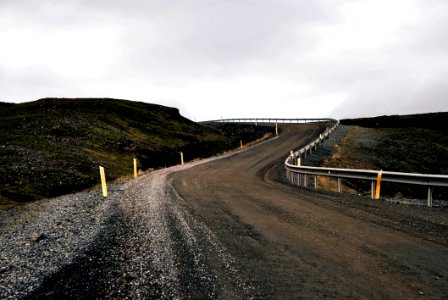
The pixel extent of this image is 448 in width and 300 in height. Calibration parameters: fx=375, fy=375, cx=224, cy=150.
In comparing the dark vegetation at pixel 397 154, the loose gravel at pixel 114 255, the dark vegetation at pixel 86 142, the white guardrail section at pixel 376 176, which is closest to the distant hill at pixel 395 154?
the dark vegetation at pixel 397 154

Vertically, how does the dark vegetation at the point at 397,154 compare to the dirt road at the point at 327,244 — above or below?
below

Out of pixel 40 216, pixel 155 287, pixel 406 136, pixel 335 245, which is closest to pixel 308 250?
pixel 335 245

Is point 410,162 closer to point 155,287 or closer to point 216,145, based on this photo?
point 216,145

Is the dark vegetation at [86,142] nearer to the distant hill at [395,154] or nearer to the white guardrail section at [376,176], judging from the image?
the white guardrail section at [376,176]

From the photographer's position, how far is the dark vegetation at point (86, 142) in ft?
72.6

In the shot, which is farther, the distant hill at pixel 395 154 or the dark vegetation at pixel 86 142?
the distant hill at pixel 395 154

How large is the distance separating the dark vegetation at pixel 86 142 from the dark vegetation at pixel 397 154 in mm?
15425

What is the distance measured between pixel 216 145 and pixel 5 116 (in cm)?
2384

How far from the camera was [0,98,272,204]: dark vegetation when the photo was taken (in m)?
22.1

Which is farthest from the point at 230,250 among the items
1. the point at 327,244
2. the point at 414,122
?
the point at 414,122

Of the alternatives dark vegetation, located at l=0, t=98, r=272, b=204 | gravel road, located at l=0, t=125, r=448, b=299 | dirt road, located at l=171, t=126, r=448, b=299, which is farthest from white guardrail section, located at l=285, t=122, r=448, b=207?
dark vegetation, located at l=0, t=98, r=272, b=204

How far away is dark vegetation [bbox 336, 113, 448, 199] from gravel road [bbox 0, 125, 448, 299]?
1093 cm

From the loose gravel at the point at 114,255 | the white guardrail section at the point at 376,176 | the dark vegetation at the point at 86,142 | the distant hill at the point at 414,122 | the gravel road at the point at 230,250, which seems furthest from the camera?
the distant hill at the point at 414,122

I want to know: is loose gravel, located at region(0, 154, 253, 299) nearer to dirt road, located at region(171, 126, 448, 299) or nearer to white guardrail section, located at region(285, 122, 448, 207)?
dirt road, located at region(171, 126, 448, 299)
